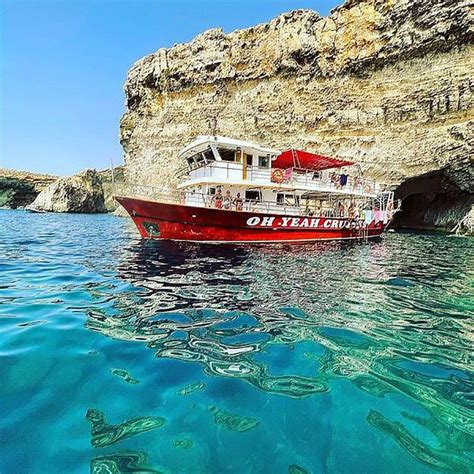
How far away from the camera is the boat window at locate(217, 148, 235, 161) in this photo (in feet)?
59.7

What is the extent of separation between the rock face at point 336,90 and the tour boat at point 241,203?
13.7 m

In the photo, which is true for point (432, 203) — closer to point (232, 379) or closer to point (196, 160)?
point (196, 160)

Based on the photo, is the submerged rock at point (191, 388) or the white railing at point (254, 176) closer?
the submerged rock at point (191, 388)

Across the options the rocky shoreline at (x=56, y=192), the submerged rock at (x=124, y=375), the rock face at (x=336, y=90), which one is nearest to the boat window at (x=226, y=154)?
the submerged rock at (x=124, y=375)

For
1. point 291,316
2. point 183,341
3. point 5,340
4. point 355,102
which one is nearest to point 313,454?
point 183,341

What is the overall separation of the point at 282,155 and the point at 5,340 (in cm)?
1909

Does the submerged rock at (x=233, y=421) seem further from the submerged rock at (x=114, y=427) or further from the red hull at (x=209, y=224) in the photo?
the red hull at (x=209, y=224)

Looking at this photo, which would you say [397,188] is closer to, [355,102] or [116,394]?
[355,102]

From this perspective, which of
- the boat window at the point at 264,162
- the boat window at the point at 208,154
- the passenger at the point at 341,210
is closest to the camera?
the boat window at the point at 208,154

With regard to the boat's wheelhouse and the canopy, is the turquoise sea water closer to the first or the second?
the boat's wheelhouse

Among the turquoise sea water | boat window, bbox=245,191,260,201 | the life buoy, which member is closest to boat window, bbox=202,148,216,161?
boat window, bbox=245,191,260,201

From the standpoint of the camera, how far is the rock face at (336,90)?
29484 mm

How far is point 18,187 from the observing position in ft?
259

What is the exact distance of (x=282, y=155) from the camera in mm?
20984
